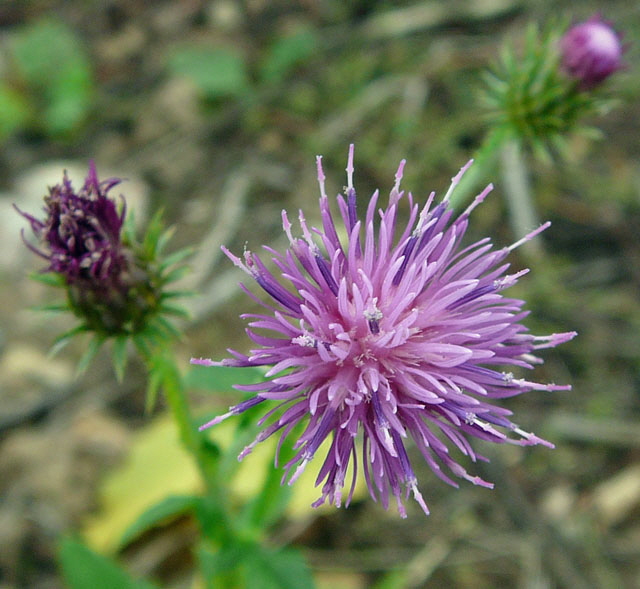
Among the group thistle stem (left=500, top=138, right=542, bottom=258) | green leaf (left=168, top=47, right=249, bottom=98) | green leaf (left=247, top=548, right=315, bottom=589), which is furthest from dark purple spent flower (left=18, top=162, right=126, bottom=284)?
thistle stem (left=500, top=138, right=542, bottom=258)

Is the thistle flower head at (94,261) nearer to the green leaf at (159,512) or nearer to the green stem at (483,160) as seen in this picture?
the green leaf at (159,512)

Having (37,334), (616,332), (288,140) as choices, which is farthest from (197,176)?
(616,332)

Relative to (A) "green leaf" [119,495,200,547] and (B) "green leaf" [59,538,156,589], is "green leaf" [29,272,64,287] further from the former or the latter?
(B) "green leaf" [59,538,156,589]

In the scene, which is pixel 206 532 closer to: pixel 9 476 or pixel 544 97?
pixel 9 476

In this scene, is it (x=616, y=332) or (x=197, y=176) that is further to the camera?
(x=197, y=176)

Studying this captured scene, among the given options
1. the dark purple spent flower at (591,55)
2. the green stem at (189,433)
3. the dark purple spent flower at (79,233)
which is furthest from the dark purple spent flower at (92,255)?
the dark purple spent flower at (591,55)

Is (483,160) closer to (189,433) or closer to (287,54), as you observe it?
(189,433)
